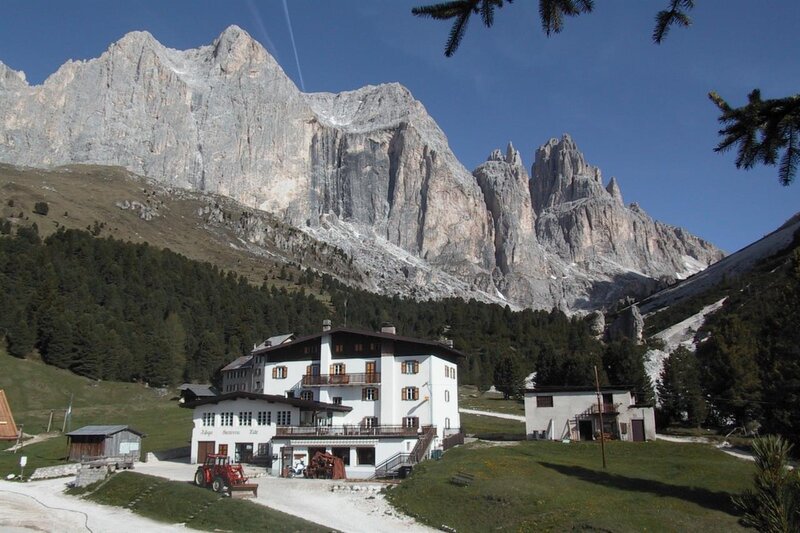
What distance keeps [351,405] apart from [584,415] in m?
24.6

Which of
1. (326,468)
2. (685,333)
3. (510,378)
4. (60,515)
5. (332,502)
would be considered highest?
(685,333)

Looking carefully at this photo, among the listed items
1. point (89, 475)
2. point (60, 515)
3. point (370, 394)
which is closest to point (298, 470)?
point (370, 394)

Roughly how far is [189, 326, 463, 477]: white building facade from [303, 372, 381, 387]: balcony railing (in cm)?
10

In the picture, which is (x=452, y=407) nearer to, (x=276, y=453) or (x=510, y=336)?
(x=276, y=453)

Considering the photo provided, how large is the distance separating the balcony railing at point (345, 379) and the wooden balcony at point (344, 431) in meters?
5.89

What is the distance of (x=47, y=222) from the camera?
195 meters

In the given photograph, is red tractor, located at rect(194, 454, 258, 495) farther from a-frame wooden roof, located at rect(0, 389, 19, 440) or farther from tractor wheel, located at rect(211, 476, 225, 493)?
a-frame wooden roof, located at rect(0, 389, 19, 440)

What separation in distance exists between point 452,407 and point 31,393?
2455 inches

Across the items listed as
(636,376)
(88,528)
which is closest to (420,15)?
(88,528)

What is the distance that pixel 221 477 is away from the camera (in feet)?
140

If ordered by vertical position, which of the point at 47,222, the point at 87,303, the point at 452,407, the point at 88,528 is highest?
the point at 47,222

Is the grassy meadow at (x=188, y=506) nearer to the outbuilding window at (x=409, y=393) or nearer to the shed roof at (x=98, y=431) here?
the shed roof at (x=98, y=431)

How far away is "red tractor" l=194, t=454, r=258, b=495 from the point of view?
42.0m

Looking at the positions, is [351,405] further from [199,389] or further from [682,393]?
[199,389]
